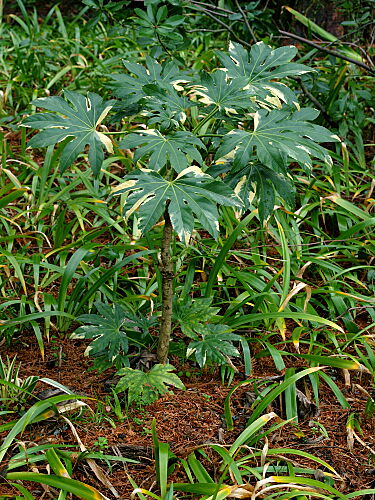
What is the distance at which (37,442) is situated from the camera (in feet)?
6.59

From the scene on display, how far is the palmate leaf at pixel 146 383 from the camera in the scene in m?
2.12

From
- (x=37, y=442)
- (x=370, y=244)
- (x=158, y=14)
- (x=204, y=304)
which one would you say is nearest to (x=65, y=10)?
(x=158, y=14)

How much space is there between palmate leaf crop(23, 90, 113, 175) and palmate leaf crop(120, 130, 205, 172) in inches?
3.9

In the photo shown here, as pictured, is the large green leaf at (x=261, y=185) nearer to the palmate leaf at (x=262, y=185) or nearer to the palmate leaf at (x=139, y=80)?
the palmate leaf at (x=262, y=185)

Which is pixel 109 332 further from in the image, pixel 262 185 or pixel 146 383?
pixel 262 185

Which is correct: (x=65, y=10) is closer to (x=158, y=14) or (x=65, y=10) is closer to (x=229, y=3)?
(x=229, y=3)

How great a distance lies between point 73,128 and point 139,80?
0.33 meters

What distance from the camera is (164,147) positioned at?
6.02 ft

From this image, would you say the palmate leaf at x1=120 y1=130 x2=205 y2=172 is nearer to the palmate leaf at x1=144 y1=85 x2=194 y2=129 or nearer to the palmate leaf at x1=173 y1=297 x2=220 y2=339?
the palmate leaf at x1=144 y1=85 x2=194 y2=129

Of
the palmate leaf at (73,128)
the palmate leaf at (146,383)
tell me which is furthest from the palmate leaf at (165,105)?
the palmate leaf at (146,383)

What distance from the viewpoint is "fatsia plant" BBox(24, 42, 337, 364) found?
176cm

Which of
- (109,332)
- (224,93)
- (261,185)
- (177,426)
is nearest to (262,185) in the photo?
(261,185)

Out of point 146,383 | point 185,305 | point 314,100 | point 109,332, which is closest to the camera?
point 146,383

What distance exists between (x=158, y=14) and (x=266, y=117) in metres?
1.33
